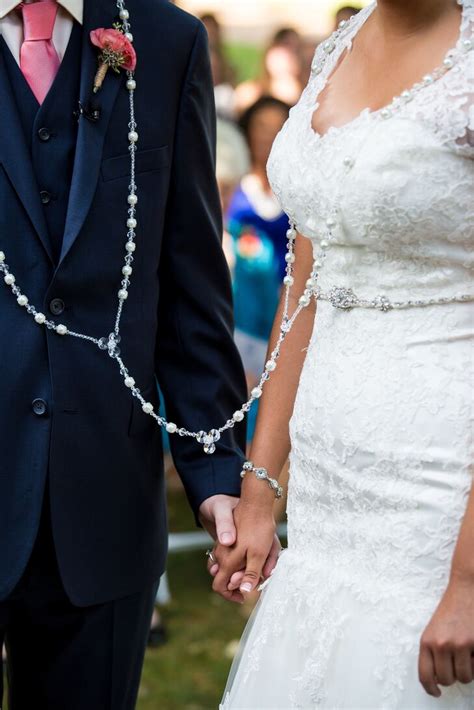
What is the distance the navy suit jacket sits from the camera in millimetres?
2467

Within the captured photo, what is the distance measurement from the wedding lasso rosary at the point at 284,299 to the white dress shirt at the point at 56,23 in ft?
0.29

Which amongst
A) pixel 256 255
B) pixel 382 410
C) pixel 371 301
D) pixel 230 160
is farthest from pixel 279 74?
pixel 382 410

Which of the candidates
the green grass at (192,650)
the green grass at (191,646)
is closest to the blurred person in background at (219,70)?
the green grass at (191,646)

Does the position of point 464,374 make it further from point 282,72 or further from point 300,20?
point 300,20

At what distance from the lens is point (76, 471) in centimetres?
255

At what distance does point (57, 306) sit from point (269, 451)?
0.59 m

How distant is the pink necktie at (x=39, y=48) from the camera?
97.7 inches

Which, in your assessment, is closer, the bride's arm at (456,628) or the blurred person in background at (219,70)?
the bride's arm at (456,628)

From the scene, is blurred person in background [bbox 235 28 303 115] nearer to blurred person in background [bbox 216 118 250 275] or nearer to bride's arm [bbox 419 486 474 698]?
blurred person in background [bbox 216 118 250 275]

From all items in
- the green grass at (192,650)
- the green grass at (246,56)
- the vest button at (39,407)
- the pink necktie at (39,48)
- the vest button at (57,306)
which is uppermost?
the green grass at (246,56)

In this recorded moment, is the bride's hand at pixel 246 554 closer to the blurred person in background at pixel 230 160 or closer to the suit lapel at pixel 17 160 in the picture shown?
the suit lapel at pixel 17 160

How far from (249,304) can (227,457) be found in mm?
3747

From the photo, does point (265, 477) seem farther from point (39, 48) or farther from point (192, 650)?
point (192, 650)

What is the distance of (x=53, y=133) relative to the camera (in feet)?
8.18
